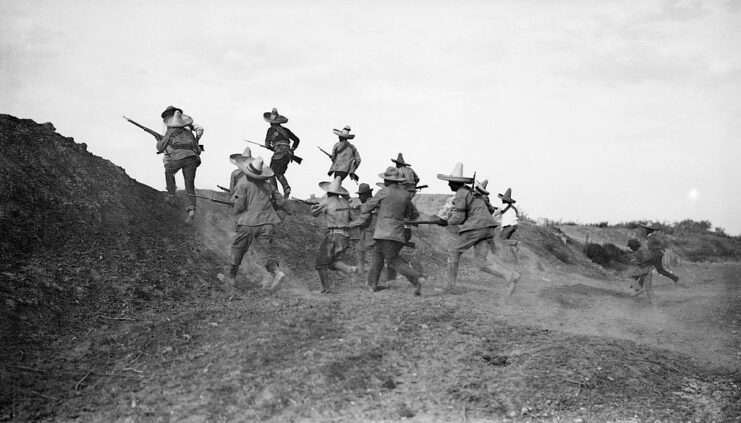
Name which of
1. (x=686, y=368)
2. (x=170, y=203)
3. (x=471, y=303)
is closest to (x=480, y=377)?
(x=686, y=368)

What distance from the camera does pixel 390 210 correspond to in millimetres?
9062

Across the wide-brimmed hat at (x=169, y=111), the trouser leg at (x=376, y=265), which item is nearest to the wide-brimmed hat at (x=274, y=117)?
the wide-brimmed hat at (x=169, y=111)

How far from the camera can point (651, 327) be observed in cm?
809

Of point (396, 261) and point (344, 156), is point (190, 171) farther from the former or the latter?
point (396, 261)

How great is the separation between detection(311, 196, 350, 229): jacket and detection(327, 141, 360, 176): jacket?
6.60 feet

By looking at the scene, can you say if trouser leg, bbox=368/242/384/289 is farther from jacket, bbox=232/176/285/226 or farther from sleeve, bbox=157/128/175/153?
sleeve, bbox=157/128/175/153

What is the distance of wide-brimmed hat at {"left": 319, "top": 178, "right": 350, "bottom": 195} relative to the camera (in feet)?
31.8

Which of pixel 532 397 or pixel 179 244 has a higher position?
pixel 179 244

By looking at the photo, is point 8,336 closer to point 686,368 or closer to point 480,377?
point 480,377

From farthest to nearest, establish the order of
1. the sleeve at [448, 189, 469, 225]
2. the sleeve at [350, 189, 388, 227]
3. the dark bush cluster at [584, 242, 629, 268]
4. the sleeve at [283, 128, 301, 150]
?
the dark bush cluster at [584, 242, 629, 268] < the sleeve at [283, 128, 301, 150] < the sleeve at [350, 189, 388, 227] < the sleeve at [448, 189, 469, 225]

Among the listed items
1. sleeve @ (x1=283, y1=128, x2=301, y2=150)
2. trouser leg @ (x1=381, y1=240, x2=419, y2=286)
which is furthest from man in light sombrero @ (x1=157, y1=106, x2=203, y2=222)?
trouser leg @ (x1=381, y1=240, x2=419, y2=286)

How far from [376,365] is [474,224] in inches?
147

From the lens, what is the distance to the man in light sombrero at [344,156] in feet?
38.3

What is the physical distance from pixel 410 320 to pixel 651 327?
3472 millimetres
